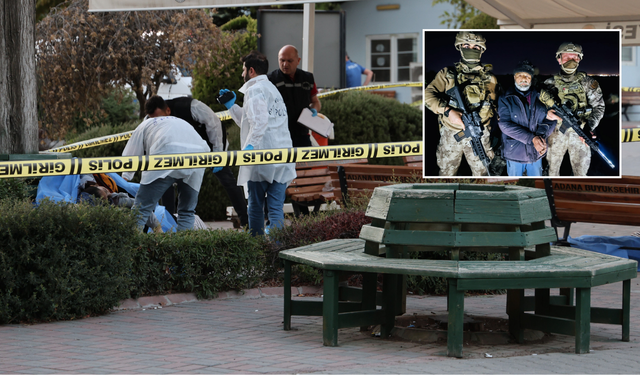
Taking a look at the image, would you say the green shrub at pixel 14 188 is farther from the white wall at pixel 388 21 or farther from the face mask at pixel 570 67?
the white wall at pixel 388 21

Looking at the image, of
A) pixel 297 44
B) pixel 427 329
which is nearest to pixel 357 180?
pixel 297 44

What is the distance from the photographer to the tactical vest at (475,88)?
6.21 m

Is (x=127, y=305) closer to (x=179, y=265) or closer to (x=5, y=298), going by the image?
(x=179, y=265)

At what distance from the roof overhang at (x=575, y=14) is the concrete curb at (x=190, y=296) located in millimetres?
4639

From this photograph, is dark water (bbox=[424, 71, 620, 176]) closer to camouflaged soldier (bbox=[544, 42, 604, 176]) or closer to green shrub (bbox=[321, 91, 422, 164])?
camouflaged soldier (bbox=[544, 42, 604, 176])

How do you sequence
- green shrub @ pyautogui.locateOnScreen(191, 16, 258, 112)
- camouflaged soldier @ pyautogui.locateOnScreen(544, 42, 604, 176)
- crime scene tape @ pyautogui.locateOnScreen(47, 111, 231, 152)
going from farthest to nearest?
green shrub @ pyautogui.locateOnScreen(191, 16, 258, 112) → crime scene tape @ pyautogui.locateOnScreen(47, 111, 231, 152) → camouflaged soldier @ pyautogui.locateOnScreen(544, 42, 604, 176)

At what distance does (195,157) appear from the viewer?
7.50m

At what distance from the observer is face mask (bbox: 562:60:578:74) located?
624 centimetres

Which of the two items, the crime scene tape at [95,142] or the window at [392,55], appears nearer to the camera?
the crime scene tape at [95,142]

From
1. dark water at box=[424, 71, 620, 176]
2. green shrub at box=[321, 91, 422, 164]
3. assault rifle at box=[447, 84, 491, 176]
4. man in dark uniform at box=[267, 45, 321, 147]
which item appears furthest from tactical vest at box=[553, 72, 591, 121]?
green shrub at box=[321, 91, 422, 164]

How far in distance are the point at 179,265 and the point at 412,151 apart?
2.46m

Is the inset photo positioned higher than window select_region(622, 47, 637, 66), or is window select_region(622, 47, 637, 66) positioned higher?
window select_region(622, 47, 637, 66)

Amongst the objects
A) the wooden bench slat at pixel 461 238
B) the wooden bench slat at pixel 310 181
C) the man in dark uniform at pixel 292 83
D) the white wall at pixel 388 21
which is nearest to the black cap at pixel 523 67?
the wooden bench slat at pixel 461 238

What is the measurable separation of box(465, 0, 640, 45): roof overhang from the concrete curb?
4.64 m
